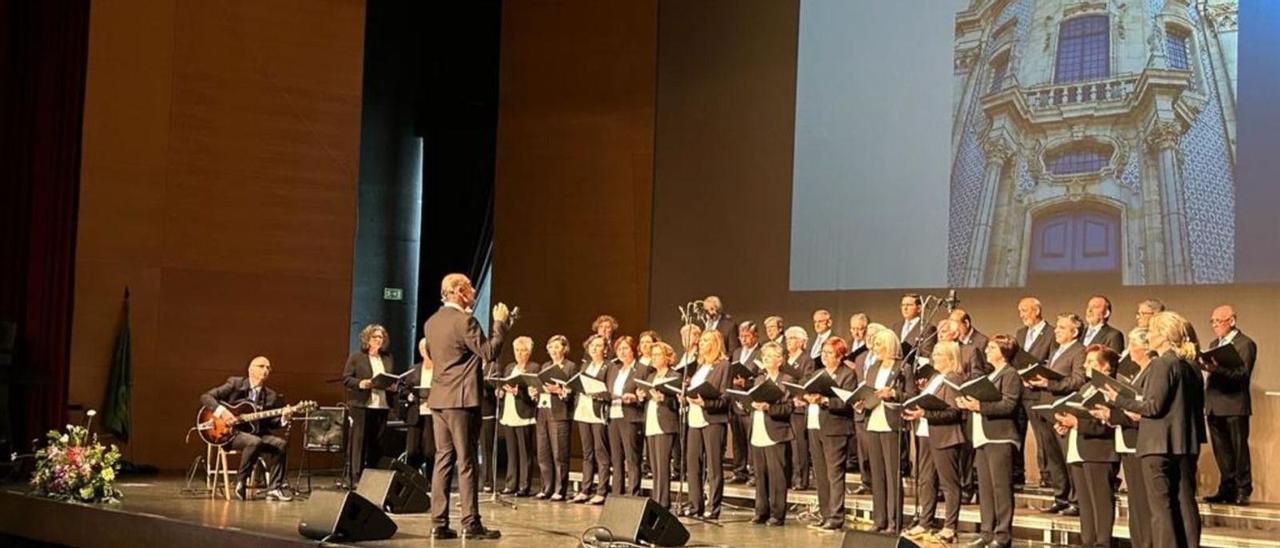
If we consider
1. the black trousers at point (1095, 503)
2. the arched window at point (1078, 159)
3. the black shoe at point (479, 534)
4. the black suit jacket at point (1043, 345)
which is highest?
the arched window at point (1078, 159)

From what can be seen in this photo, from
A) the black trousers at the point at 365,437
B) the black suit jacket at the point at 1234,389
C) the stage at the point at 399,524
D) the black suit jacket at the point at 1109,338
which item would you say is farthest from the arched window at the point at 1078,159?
the black trousers at the point at 365,437

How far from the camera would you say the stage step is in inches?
295

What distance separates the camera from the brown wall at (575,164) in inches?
561

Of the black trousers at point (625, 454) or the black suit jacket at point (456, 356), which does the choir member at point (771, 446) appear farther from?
the black suit jacket at point (456, 356)

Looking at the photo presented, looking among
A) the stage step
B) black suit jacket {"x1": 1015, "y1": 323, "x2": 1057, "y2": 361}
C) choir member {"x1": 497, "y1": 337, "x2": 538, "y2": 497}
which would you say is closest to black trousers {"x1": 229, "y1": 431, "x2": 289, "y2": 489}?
choir member {"x1": 497, "y1": 337, "x2": 538, "y2": 497}

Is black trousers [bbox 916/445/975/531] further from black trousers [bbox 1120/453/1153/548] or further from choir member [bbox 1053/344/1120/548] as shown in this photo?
black trousers [bbox 1120/453/1153/548]

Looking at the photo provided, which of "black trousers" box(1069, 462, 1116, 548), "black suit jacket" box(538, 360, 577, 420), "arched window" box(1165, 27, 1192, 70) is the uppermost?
"arched window" box(1165, 27, 1192, 70)

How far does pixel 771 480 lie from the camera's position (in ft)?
29.2

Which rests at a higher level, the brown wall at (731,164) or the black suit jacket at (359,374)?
the brown wall at (731,164)

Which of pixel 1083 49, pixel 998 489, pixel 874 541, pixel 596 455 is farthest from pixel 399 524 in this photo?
pixel 1083 49

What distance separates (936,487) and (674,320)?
5.60 meters

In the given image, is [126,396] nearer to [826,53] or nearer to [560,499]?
[560,499]

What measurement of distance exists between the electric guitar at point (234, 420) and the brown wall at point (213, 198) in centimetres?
262

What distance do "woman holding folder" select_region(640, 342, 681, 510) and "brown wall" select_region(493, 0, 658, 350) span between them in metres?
4.65
